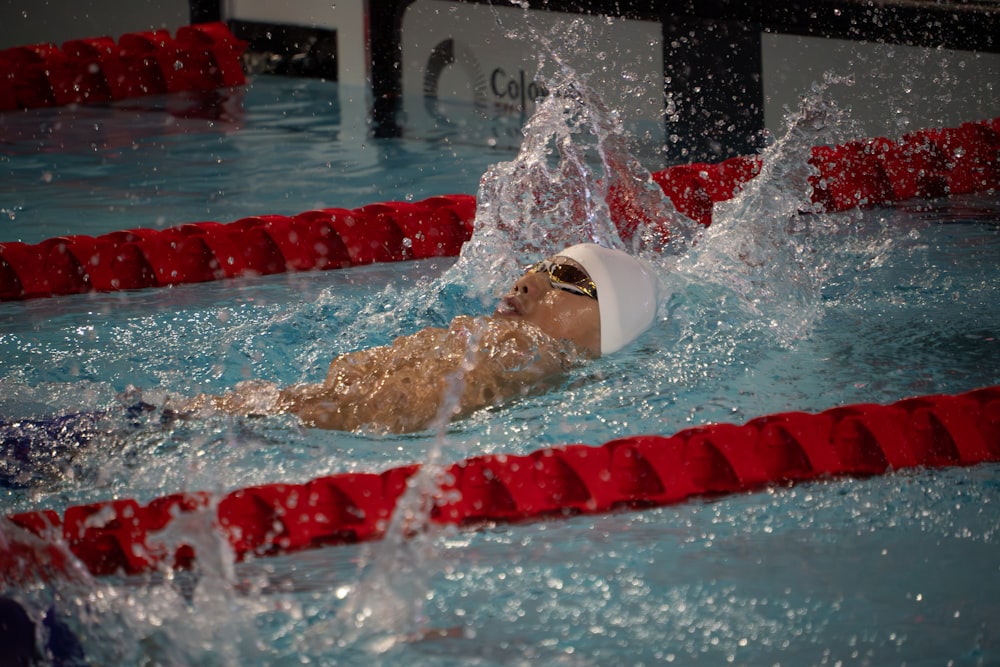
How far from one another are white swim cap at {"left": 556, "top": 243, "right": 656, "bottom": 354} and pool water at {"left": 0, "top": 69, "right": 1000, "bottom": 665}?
0.09 metres

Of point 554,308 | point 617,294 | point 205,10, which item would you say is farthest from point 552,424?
point 205,10

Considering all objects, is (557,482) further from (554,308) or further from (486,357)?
(554,308)

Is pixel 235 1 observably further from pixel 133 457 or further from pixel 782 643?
pixel 782 643

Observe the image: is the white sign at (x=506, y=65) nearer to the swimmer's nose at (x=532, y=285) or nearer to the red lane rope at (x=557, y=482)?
the swimmer's nose at (x=532, y=285)

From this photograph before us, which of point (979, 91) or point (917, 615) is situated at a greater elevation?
point (979, 91)

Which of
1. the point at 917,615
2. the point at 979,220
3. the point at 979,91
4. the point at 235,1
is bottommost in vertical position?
the point at 917,615

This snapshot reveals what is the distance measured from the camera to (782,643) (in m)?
1.67

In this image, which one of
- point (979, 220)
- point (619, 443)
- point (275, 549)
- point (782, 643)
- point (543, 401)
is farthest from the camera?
point (979, 220)

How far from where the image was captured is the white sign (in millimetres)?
6047

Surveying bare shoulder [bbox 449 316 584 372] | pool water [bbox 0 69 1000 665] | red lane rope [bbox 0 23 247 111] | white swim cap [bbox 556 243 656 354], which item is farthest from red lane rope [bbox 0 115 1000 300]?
red lane rope [bbox 0 23 247 111]

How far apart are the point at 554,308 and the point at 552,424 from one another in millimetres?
389

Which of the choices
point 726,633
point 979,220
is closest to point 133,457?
point 726,633

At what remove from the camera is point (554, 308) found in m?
2.84

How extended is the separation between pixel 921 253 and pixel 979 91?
2232mm
